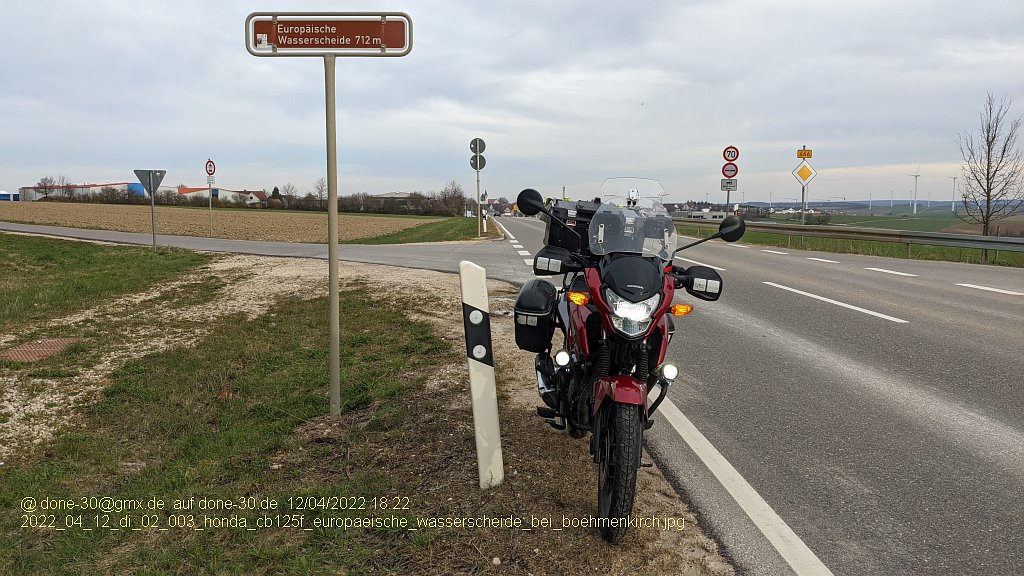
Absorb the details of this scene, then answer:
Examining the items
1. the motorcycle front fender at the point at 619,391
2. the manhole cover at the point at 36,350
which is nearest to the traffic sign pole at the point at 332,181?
the motorcycle front fender at the point at 619,391

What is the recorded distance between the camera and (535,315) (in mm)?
3254

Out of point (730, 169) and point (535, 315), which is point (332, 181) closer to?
point (535, 315)

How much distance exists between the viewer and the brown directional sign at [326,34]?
13.1 ft

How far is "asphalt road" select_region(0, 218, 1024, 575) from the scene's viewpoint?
279cm

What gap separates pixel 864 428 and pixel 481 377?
272 cm

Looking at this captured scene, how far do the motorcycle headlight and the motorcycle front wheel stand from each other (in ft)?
1.03

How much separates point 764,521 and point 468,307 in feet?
5.64

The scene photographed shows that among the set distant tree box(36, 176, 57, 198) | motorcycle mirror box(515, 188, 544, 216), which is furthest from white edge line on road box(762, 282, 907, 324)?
distant tree box(36, 176, 57, 198)

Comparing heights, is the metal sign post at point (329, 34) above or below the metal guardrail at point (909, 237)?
above

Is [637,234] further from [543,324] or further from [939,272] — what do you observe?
[939,272]

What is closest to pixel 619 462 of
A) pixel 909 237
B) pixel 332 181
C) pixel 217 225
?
pixel 332 181

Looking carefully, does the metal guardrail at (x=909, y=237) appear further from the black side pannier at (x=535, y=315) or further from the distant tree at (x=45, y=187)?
the distant tree at (x=45, y=187)

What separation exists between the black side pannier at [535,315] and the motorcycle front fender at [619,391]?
648mm

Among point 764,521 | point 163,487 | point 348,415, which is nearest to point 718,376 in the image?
point 764,521
